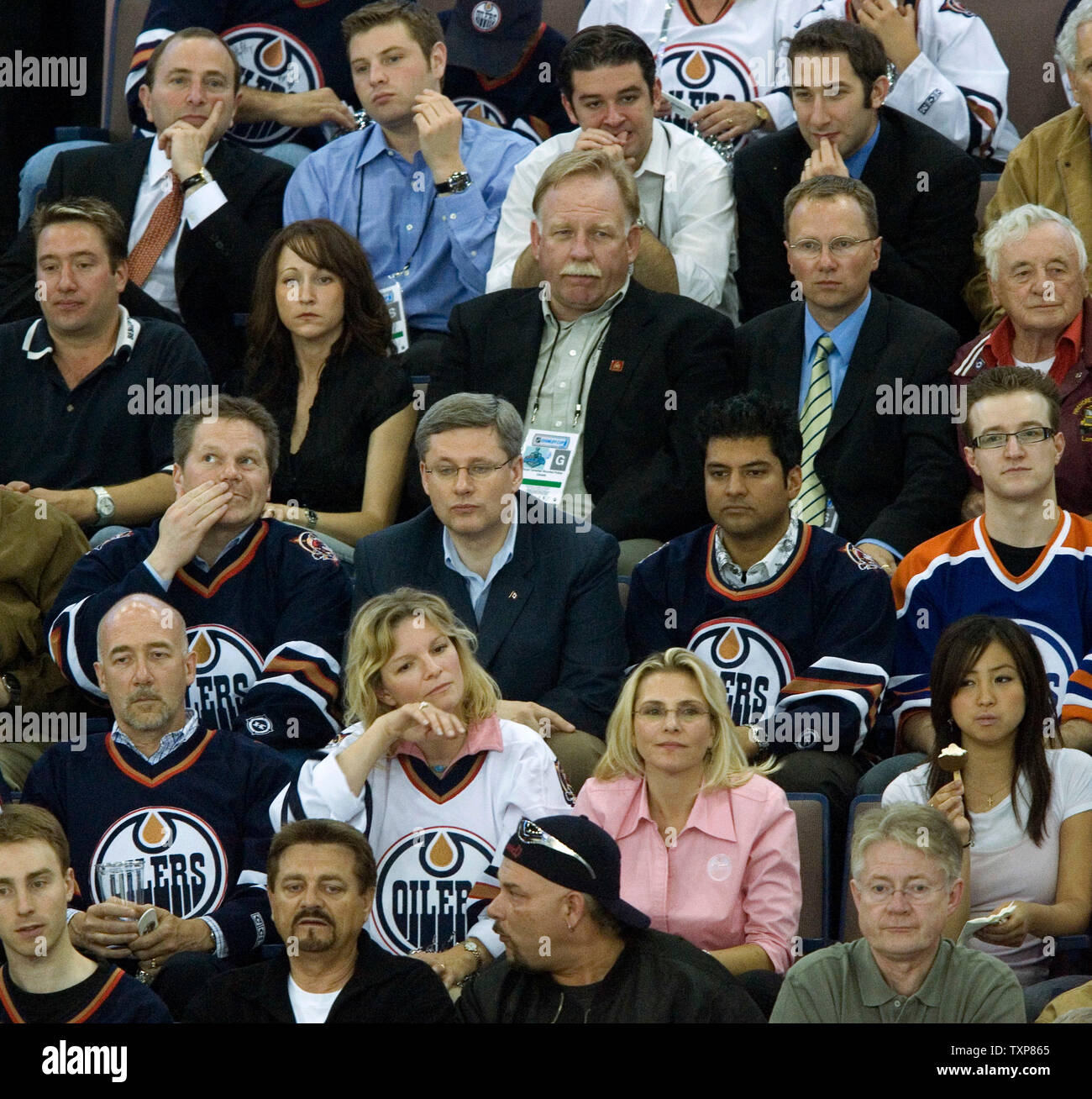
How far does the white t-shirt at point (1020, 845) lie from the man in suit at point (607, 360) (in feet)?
4.14

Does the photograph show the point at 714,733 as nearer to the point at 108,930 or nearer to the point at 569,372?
the point at 108,930

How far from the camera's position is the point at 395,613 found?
151 inches

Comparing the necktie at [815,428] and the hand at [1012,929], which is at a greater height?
the necktie at [815,428]

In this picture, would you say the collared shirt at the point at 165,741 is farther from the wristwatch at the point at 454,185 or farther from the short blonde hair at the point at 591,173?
the wristwatch at the point at 454,185

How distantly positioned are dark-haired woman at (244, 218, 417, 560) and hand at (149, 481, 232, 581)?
0.57 m

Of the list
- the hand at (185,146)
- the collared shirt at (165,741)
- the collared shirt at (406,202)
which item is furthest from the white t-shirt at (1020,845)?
the hand at (185,146)

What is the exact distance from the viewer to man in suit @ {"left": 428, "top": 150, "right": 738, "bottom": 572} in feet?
15.7

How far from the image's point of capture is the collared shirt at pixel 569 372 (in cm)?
488

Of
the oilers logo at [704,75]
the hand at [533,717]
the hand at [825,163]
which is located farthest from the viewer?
the oilers logo at [704,75]

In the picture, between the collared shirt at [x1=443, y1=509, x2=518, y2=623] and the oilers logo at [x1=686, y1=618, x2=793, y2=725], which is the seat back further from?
the collared shirt at [x1=443, y1=509, x2=518, y2=623]

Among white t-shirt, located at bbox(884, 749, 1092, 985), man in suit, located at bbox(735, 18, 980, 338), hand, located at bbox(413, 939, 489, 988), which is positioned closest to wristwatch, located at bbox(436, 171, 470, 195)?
man in suit, located at bbox(735, 18, 980, 338)

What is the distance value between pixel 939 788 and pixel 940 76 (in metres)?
2.62

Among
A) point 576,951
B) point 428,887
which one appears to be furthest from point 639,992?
point 428,887

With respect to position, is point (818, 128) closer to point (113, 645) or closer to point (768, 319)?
point (768, 319)
